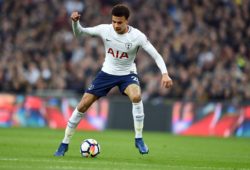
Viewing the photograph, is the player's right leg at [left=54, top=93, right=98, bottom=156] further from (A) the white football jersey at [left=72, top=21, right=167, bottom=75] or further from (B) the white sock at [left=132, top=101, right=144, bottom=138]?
(B) the white sock at [left=132, top=101, right=144, bottom=138]

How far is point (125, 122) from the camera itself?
24562mm

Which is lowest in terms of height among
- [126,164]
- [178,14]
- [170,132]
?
[170,132]

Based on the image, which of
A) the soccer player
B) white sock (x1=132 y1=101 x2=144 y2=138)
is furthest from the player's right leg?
white sock (x1=132 y1=101 x2=144 y2=138)

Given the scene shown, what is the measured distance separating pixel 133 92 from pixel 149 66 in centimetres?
1342

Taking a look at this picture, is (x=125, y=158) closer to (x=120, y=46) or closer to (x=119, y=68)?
(x=119, y=68)

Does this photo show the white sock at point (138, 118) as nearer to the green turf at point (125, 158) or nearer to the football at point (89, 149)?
the green turf at point (125, 158)

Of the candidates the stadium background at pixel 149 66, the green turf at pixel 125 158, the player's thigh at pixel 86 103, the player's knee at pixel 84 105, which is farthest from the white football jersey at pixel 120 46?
the stadium background at pixel 149 66

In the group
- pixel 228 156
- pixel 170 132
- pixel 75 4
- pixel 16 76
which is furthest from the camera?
pixel 75 4

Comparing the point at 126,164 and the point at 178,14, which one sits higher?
the point at 178,14

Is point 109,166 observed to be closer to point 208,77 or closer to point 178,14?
point 208,77

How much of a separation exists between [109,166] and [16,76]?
15786mm

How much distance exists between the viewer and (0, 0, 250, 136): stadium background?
2422cm

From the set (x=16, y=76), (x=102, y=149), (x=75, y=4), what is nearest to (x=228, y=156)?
(x=102, y=149)

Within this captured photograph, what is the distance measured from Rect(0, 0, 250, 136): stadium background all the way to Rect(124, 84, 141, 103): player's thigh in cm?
1153
